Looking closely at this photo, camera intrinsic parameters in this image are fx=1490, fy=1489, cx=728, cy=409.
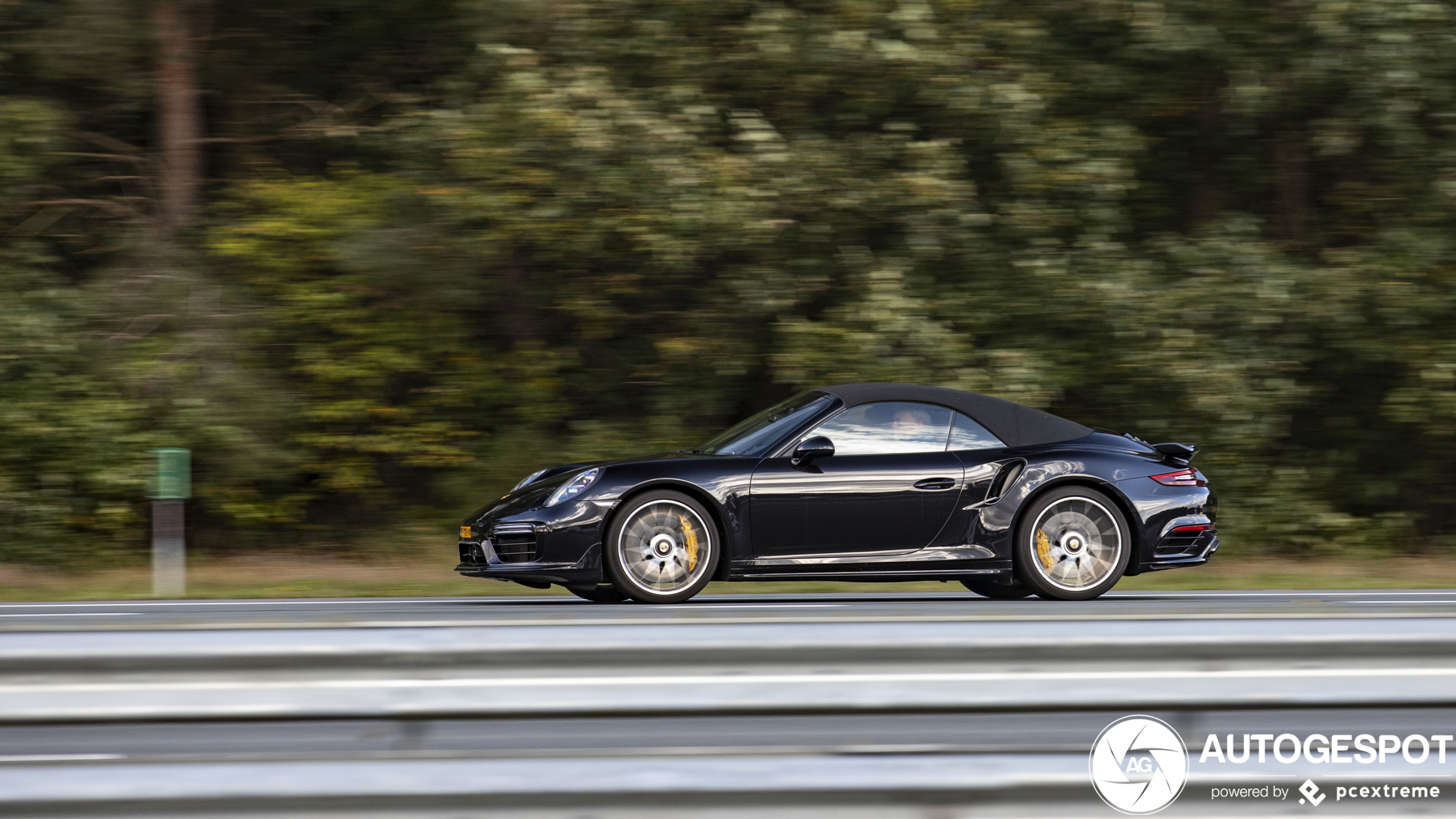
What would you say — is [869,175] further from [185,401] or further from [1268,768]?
[1268,768]

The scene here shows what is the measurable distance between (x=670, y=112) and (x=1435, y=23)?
7063 mm

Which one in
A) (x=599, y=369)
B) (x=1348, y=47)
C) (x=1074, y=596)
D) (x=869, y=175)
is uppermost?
(x=1348, y=47)

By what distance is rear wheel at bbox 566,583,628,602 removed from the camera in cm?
816

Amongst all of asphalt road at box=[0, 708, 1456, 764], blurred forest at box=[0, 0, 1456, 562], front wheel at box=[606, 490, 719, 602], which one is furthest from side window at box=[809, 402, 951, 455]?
blurred forest at box=[0, 0, 1456, 562]

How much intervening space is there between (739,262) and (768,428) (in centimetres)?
518

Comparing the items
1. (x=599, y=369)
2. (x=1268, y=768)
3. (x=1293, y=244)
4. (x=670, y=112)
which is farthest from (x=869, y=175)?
(x=1268, y=768)

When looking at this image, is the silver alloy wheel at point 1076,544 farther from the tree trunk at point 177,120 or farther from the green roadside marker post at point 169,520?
the tree trunk at point 177,120

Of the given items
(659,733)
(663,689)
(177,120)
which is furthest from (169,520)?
(663,689)

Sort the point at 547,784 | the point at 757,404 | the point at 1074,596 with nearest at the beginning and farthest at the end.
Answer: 1. the point at 547,784
2. the point at 1074,596
3. the point at 757,404

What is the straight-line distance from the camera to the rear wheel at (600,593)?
26.8 ft

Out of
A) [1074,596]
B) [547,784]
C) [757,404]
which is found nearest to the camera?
[547,784]

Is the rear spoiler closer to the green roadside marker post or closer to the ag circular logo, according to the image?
the ag circular logo

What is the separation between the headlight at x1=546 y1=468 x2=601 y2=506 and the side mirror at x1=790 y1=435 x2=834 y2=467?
3.54 ft

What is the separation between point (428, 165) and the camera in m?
13.8
